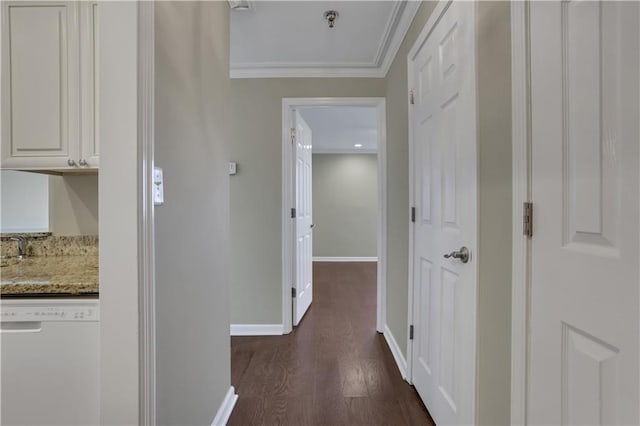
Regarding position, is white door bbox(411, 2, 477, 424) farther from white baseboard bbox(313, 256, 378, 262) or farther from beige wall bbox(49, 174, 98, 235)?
white baseboard bbox(313, 256, 378, 262)

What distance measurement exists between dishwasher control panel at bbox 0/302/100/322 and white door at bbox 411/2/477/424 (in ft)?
4.45

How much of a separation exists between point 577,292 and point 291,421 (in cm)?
150

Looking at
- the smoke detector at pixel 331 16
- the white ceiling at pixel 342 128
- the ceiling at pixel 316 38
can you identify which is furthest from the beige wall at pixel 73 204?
the white ceiling at pixel 342 128

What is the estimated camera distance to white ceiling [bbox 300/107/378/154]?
13.0 ft

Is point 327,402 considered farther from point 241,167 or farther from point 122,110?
point 241,167

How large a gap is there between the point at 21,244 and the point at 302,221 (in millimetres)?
2106

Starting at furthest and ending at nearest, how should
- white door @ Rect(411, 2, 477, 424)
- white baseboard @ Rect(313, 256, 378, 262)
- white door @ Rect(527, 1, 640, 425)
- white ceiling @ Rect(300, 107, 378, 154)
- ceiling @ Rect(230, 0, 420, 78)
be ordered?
white baseboard @ Rect(313, 256, 378, 262), white ceiling @ Rect(300, 107, 378, 154), ceiling @ Rect(230, 0, 420, 78), white door @ Rect(411, 2, 477, 424), white door @ Rect(527, 1, 640, 425)

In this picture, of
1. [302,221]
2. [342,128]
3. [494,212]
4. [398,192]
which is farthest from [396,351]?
[342,128]

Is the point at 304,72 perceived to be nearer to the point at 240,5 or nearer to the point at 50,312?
the point at 240,5

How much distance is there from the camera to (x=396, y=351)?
2.31 meters

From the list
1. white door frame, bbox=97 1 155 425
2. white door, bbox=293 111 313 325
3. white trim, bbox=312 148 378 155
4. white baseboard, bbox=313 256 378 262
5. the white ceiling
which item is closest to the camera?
white door frame, bbox=97 1 155 425

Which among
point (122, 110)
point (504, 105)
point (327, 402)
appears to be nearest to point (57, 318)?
point (122, 110)

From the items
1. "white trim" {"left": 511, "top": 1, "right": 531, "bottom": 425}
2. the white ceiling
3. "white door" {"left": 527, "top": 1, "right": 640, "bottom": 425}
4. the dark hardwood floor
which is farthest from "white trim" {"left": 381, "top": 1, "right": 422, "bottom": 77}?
the dark hardwood floor

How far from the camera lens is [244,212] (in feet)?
9.30
